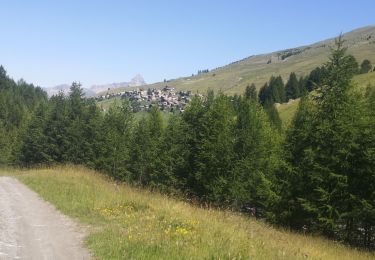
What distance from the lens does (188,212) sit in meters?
13.1

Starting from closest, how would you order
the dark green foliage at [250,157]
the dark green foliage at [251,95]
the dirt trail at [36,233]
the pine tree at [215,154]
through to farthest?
the dirt trail at [36,233] < the pine tree at [215,154] < the dark green foliage at [250,157] < the dark green foliage at [251,95]

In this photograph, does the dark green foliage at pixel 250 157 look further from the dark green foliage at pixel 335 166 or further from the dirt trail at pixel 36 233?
the dirt trail at pixel 36 233

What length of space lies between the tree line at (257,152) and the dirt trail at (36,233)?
→ 11850 millimetres

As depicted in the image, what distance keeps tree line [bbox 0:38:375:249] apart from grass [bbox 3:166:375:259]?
20.7 ft

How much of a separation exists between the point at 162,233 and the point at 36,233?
374 centimetres

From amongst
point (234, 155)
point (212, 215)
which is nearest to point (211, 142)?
point (234, 155)

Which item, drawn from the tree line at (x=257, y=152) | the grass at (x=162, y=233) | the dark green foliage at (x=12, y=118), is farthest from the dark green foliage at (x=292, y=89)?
the grass at (x=162, y=233)

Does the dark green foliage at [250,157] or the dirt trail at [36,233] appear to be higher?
the dirt trail at [36,233]

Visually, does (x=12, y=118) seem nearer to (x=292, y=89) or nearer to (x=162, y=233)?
(x=292, y=89)

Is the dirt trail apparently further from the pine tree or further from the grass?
the pine tree

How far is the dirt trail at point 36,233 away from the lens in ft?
30.1

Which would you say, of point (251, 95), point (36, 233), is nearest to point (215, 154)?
point (36, 233)

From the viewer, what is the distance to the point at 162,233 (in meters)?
10.1

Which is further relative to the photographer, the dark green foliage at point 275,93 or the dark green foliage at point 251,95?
the dark green foliage at point 275,93
